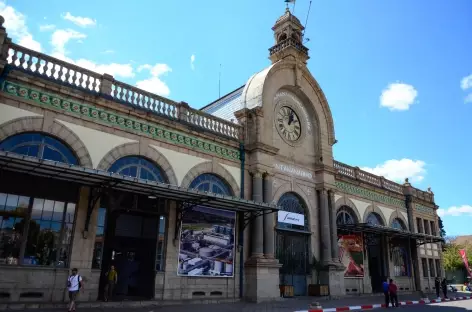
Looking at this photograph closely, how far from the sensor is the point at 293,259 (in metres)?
20.9

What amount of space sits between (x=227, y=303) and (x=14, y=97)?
38.3 feet

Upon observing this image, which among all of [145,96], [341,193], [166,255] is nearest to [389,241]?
[341,193]

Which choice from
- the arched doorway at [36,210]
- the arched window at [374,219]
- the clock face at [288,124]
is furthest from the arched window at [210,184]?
the arched window at [374,219]

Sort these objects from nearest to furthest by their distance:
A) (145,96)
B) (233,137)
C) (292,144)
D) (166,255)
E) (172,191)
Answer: (172,191) → (166,255) → (145,96) → (233,137) → (292,144)

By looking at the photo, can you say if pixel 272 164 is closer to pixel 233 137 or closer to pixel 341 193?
pixel 233 137

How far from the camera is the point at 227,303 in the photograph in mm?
16641

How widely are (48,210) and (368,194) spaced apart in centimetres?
2196

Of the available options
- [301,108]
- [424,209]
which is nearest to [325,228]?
[301,108]

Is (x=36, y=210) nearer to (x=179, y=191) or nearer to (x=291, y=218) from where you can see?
(x=179, y=191)

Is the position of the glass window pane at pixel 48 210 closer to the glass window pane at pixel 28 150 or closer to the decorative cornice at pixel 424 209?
the glass window pane at pixel 28 150

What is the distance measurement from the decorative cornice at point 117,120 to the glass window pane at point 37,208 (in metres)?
3.36

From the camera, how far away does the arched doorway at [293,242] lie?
66.7ft

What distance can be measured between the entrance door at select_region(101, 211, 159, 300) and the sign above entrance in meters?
6.94

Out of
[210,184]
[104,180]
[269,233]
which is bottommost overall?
[269,233]
